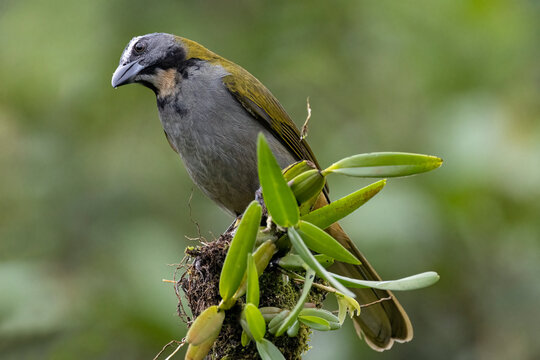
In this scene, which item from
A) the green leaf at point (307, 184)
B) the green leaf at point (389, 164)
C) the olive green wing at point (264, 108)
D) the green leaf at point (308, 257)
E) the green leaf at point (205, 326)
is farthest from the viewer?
the olive green wing at point (264, 108)

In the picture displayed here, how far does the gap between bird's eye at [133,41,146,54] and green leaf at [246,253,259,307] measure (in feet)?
8.61

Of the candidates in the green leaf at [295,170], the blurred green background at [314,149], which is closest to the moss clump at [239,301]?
the green leaf at [295,170]

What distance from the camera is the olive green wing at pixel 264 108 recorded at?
410 cm

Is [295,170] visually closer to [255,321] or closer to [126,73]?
[255,321]

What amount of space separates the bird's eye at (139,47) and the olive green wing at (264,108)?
50 cm

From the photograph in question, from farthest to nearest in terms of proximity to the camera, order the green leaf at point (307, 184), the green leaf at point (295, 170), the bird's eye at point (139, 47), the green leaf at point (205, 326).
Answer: the bird's eye at point (139, 47) < the green leaf at point (295, 170) < the green leaf at point (307, 184) < the green leaf at point (205, 326)

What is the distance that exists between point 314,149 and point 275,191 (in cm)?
325

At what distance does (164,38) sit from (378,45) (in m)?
1.72

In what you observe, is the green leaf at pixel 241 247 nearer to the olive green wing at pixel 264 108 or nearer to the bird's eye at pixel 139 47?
the olive green wing at pixel 264 108

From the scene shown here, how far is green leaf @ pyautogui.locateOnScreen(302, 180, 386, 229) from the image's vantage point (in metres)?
2.09

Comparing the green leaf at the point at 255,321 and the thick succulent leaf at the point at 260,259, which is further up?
the thick succulent leaf at the point at 260,259

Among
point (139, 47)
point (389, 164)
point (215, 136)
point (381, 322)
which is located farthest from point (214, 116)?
point (389, 164)

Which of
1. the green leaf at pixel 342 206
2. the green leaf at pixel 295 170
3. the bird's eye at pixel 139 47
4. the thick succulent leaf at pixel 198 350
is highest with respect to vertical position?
the bird's eye at pixel 139 47

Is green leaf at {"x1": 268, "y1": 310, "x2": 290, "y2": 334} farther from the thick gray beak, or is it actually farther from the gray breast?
the thick gray beak
